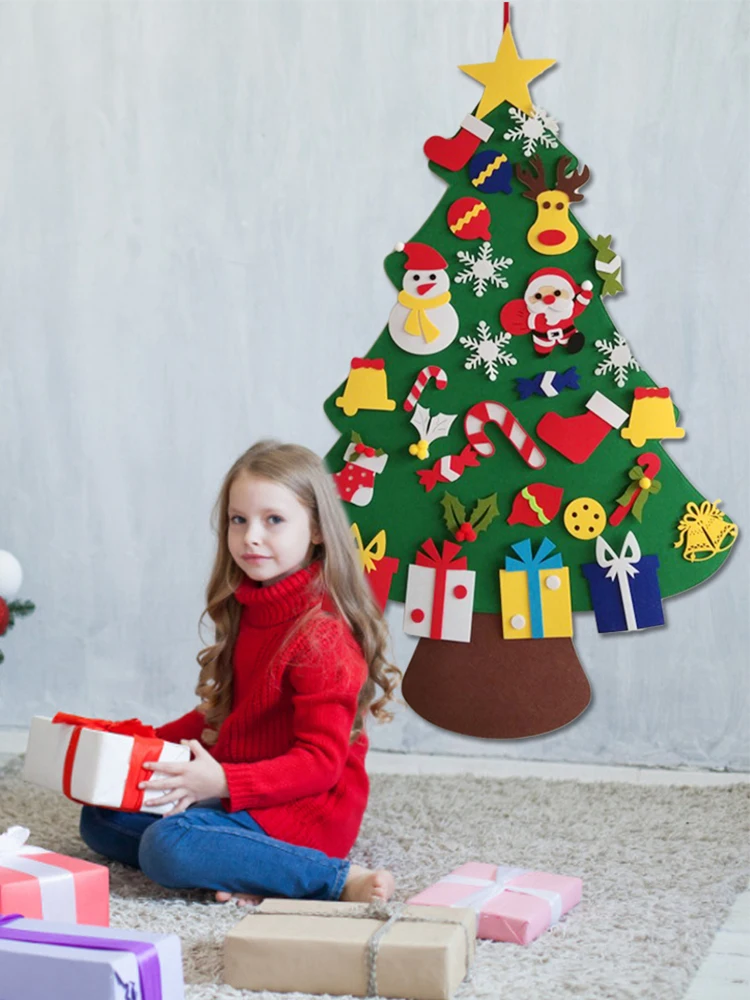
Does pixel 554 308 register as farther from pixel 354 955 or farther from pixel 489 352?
pixel 354 955

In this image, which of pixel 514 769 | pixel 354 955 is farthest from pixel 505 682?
pixel 354 955

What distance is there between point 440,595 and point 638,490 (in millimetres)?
384

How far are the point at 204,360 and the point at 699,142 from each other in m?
0.94

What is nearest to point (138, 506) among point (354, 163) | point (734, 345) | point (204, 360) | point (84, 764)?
point (204, 360)

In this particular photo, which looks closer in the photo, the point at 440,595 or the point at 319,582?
the point at 319,582

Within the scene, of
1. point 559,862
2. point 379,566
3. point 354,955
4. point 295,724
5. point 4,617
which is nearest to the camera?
point 354,955

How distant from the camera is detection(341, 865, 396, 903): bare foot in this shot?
1.33 metres

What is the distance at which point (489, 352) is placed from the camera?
2.06m

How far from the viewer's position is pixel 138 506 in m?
2.22

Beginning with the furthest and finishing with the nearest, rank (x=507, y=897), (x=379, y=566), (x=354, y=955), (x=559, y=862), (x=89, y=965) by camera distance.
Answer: (x=379, y=566), (x=559, y=862), (x=507, y=897), (x=354, y=955), (x=89, y=965)

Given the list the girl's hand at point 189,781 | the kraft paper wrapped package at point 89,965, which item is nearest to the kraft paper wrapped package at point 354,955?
the kraft paper wrapped package at point 89,965

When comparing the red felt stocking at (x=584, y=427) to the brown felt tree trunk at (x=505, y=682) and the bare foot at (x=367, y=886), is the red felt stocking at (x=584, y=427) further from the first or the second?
the bare foot at (x=367, y=886)

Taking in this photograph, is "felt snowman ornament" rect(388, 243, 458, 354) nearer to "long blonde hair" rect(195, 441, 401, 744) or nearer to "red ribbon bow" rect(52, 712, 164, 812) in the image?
"long blonde hair" rect(195, 441, 401, 744)

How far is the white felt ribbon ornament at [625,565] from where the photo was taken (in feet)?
6.64
